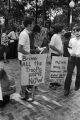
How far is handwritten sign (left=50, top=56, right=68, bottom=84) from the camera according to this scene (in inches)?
258

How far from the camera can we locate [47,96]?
616 centimetres

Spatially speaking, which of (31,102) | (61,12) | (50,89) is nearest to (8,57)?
(50,89)

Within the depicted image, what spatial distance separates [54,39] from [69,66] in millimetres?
810

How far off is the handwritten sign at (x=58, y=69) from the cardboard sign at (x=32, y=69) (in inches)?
36.0

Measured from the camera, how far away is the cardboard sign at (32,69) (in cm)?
540

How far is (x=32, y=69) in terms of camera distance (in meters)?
5.54

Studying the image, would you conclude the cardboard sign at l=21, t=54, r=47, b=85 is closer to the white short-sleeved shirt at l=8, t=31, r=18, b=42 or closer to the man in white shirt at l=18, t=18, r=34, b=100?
the man in white shirt at l=18, t=18, r=34, b=100

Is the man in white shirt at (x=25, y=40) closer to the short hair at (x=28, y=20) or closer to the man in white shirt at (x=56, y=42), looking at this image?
the short hair at (x=28, y=20)

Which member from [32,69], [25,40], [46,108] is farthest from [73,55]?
[46,108]

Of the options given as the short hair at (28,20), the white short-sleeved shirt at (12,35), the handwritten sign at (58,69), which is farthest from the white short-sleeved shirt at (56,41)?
the white short-sleeved shirt at (12,35)

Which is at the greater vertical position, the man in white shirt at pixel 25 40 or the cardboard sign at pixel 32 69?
the man in white shirt at pixel 25 40

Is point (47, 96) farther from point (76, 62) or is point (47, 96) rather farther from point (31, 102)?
point (76, 62)

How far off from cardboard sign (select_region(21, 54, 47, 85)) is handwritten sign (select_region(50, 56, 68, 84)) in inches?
36.0

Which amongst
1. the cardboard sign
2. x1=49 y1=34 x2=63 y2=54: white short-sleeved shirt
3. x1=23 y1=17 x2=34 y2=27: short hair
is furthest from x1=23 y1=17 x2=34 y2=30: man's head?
x1=49 y1=34 x2=63 y2=54: white short-sleeved shirt
